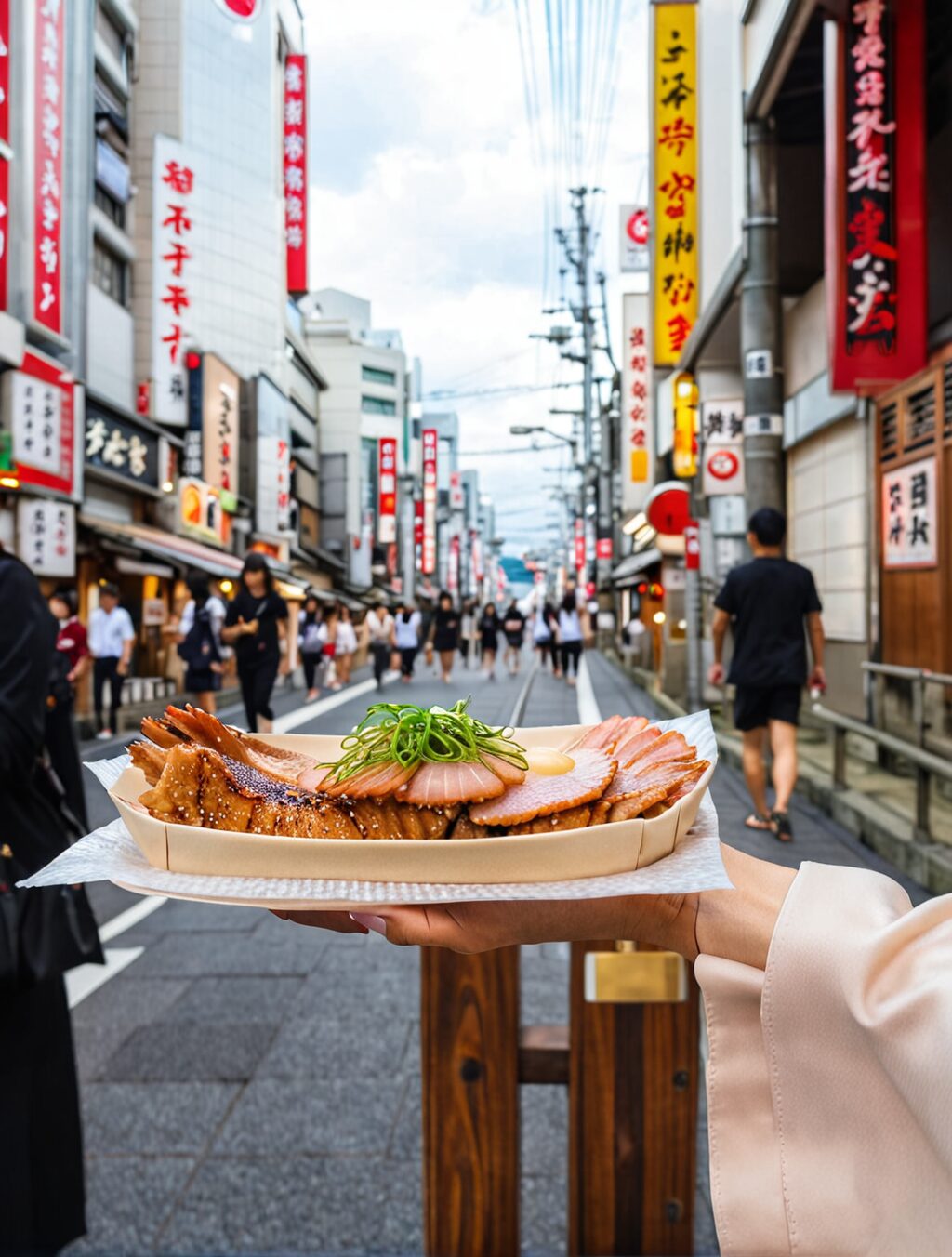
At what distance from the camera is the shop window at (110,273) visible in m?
23.2

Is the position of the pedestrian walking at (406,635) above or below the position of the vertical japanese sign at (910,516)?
below

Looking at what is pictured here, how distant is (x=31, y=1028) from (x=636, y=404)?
2848 cm

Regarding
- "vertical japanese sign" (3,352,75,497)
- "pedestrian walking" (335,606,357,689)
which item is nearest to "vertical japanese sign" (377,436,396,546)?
"pedestrian walking" (335,606,357,689)

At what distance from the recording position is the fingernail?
4.53 feet

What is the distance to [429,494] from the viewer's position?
63.7 metres

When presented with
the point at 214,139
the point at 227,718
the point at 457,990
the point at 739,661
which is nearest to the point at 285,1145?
the point at 457,990

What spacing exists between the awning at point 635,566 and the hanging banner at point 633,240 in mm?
8639

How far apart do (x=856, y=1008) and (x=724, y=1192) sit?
34 centimetres

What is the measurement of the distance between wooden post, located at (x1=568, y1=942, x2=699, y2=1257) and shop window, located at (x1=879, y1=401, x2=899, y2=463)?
29.8ft

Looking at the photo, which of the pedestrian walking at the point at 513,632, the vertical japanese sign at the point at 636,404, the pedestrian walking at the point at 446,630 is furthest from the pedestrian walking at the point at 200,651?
the vertical japanese sign at the point at 636,404

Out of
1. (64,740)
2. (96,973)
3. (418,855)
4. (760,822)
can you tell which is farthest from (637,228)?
(418,855)

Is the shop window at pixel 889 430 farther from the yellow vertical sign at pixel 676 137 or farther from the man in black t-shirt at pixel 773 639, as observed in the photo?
the yellow vertical sign at pixel 676 137

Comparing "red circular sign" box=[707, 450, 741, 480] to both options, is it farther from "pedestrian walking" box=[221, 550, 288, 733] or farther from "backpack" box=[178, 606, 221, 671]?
"backpack" box=[178, 606, 221, 671]

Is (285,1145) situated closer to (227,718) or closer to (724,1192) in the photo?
(724,1192)
